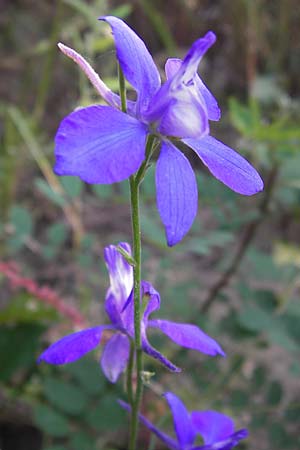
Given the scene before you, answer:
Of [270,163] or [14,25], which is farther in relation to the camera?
[14,25]

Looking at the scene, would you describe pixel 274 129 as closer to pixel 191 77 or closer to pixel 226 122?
pixel 191 77

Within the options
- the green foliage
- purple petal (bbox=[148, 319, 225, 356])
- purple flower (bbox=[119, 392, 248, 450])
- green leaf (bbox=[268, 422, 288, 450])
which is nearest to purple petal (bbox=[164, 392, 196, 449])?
purple flower (bbox=[119, 392, 248, 450])

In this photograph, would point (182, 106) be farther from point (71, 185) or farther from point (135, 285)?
point (71, 185)

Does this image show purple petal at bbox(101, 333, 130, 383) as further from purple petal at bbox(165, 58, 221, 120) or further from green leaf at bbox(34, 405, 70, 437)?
green leaf at bbox(34, 405, 70, 437)

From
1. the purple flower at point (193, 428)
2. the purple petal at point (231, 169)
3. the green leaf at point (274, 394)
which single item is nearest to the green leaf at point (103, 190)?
the green leaf at point (274, 394)

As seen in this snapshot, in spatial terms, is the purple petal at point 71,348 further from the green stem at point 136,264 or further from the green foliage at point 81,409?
the green foliage at point 81,409

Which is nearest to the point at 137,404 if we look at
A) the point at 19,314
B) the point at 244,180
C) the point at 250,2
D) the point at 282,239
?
the point at 244,180

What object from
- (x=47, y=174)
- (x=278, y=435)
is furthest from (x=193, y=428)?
(x=47, y=174)
